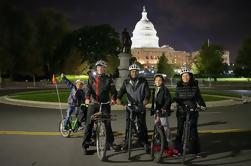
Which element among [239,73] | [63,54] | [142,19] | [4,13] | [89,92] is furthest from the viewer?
[142,19]

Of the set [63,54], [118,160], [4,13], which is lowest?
[118,160]

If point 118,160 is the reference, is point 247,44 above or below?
above

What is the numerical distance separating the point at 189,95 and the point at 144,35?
17880 cm

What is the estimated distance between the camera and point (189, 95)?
890 centimetres

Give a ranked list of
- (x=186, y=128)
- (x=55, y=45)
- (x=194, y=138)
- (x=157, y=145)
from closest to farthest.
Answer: (x=186, y=128), (x=157, y=145), (x=194, y=138), (x=55, y=45)

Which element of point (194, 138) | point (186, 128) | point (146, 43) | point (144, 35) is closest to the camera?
point (186, 128)

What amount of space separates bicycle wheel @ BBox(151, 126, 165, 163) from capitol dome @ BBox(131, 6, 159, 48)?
6996 inches

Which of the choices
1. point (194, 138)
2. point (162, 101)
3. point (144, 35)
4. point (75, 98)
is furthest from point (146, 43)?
point (194, 138)

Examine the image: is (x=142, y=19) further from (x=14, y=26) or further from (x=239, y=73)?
(x=14, y=26)

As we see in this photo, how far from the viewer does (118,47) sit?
86.1m

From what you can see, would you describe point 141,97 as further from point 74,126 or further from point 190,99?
point 74,126

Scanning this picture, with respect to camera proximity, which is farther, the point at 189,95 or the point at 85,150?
the point at 85,150

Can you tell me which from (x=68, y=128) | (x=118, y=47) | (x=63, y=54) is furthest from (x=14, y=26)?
(x=68, y=128)

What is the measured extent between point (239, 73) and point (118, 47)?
3352cm
